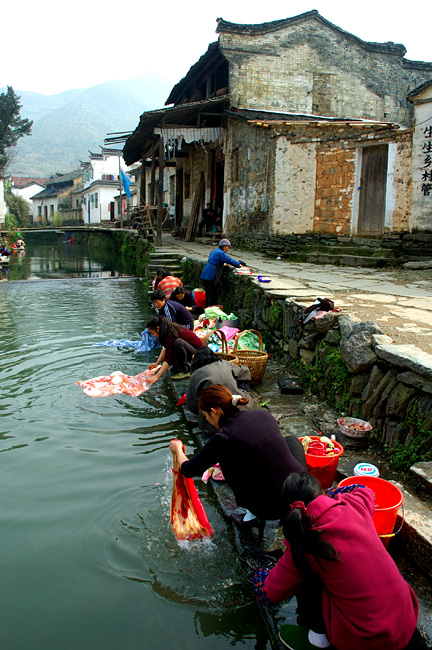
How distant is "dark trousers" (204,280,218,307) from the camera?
10264 millimetres

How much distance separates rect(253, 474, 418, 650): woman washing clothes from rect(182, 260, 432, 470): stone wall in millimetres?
1515

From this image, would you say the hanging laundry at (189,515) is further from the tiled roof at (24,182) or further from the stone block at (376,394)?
the tiled roof at (24,182)

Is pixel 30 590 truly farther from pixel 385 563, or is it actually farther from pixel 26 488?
pixel 385 563

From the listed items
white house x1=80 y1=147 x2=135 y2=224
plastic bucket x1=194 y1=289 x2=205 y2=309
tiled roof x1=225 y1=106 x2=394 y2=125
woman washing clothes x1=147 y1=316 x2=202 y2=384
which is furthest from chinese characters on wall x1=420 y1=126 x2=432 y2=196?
white house x1=80 y1=147 x2=135 y2=224

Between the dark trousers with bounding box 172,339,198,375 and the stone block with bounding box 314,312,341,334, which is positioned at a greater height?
the stone block with bounding box 314,312,341,334

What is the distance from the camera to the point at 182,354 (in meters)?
6.41

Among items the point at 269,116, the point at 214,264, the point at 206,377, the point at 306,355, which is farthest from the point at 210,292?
the point at 269,116

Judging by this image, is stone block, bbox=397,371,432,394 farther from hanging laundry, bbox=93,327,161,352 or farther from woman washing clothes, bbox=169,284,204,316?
hanging laundry, bbox=93,327,161,352

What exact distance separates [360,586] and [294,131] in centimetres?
1293

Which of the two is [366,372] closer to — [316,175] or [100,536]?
[100,536]

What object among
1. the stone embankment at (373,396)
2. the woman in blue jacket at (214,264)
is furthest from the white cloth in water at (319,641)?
the woman in blue jacket at (214,264)

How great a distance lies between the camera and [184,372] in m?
6.56

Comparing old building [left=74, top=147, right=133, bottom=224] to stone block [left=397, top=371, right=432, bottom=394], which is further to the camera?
old building [left=74, top=147, right=133, bottom=224]

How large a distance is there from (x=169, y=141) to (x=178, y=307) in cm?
1026
